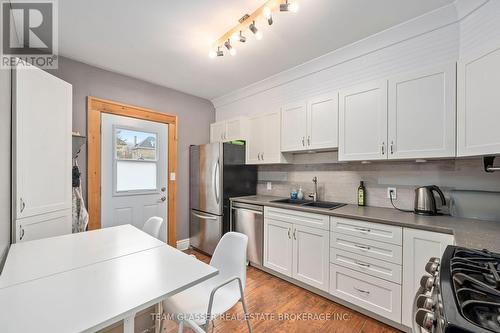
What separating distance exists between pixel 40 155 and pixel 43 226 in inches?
24.4

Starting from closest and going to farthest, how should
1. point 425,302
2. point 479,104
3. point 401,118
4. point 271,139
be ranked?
point 425,302, point 479,104, point 401,118, point 271,139

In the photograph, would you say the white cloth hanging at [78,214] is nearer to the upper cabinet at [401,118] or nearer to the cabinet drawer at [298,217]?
the cabinet drawer at [298,217]

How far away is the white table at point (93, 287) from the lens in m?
0.79

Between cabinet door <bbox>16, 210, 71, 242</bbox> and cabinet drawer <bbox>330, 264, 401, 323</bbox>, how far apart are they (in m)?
2.62

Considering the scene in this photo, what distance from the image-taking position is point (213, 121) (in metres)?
4.13

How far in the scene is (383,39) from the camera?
2.15 meters

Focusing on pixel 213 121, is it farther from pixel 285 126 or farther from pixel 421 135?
pixel 421 135

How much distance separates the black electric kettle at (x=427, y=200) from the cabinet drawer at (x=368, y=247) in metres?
0.49

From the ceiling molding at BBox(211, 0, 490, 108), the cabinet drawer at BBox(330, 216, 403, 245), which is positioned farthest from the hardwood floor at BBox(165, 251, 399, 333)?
the ceiling molding at BBox(211, 0, 490, 108)

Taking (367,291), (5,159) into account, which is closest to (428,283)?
(367,291)

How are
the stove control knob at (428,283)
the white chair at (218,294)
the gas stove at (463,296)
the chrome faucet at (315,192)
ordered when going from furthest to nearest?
the chrome faucet at (315,192), the white chair at (218,294), the stove control knob at (428,283), the gas stove at (463,296)

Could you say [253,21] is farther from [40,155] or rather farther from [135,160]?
[135,160]

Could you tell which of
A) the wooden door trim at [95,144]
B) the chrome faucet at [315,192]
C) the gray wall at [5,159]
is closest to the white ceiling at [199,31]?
the wooden door trim at [95,144]

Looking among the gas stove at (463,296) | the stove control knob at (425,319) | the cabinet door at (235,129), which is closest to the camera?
the gas stove at (463,296)
